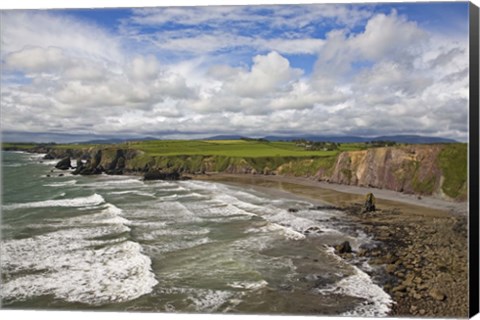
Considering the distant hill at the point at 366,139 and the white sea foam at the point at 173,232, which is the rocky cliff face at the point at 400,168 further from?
the white sea foam at the point at 173,232

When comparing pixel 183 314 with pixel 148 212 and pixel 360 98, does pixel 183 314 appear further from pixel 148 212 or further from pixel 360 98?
pixel 360 98

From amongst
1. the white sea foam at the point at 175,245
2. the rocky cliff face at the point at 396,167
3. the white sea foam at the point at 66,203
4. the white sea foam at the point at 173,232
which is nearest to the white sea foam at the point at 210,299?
the white sea foam at the point at 175,245

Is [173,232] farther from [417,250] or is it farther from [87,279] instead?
[417,250]

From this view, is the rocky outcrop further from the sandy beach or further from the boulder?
the boulder

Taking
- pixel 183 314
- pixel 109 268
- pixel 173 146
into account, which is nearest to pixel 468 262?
pixel 183 314

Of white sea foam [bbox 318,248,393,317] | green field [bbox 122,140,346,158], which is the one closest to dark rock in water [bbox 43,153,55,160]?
green field [bbox 122,140,346,158]
